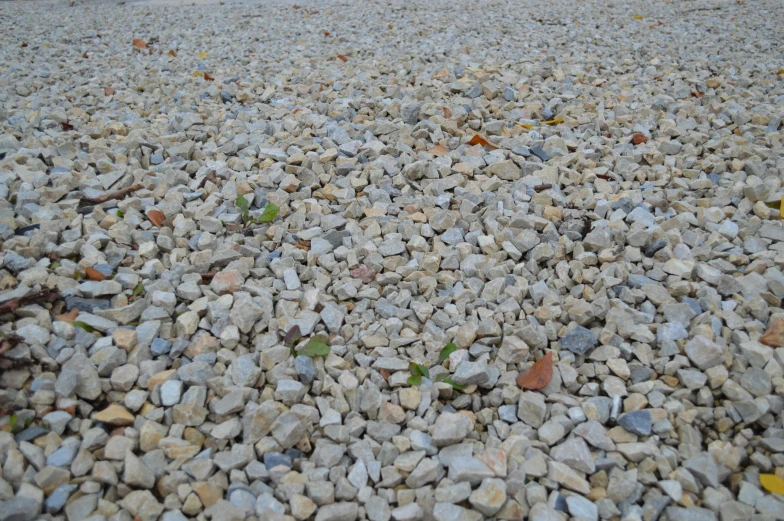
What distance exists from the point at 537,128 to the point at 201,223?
5.98 feet

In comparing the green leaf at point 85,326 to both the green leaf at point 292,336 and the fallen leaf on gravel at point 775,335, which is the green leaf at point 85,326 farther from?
the fallen leaf on gravel at point 775,335

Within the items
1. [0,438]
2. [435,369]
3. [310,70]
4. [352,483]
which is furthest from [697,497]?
[310,70]

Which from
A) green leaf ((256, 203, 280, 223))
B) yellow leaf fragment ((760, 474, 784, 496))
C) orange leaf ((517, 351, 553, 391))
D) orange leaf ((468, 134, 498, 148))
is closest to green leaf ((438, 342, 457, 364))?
orange leaf ((517, 351, 553, 391))

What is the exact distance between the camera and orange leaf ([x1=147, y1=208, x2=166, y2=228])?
2.19 m

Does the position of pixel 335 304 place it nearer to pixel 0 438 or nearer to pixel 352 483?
pixel 352 483

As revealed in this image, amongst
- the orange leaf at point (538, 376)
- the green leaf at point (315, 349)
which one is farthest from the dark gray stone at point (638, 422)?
the green leaf at point (315, 349)

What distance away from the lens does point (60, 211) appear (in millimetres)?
2143

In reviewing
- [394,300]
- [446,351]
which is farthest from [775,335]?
[394,300]

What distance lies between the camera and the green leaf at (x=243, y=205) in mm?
2277

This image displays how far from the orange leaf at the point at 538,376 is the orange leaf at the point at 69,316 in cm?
137

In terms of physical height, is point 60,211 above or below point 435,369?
above

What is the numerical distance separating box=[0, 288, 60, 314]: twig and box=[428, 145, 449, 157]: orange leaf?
171 cm

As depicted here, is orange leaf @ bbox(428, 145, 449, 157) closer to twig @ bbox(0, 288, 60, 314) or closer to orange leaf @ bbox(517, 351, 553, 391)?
orange leaf @ bbox(517, 351, 553, 391)

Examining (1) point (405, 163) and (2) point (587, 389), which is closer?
(2) point (587, 389)
